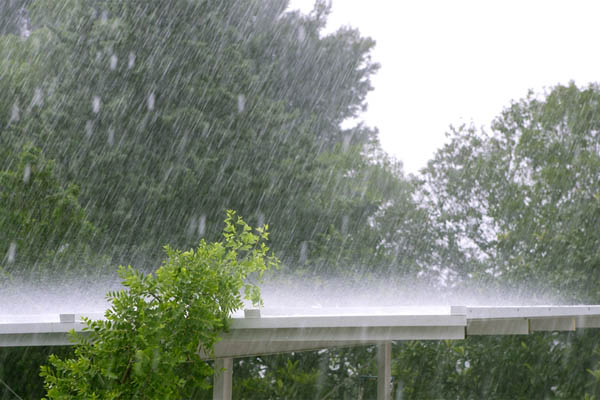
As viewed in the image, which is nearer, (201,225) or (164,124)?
(201,225)

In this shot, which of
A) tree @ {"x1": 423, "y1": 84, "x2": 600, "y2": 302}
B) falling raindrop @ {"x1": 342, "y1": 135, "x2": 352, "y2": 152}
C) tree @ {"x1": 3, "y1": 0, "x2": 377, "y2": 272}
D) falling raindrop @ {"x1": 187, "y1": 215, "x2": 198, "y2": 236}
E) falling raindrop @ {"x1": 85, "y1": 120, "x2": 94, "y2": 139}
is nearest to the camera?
tree @ {"x1": 423, "y1": 84, "x2": 600, "y2": 302}

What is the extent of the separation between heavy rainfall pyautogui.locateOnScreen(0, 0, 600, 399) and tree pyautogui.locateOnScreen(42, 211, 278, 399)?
23.7 ft

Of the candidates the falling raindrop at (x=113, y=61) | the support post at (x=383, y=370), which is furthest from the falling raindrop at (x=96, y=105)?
the support post at (x=383, y=370)

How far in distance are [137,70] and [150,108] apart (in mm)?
733

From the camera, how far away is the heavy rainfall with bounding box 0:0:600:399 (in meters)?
11.5

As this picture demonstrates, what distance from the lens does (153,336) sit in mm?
3506

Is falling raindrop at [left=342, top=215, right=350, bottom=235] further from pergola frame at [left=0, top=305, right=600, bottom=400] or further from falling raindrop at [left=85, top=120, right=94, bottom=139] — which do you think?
pergola frame at [left=0, top=305, right=600, bottom=400]

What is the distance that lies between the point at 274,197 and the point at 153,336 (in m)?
9.63

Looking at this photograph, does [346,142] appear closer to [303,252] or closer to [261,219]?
[303,252]

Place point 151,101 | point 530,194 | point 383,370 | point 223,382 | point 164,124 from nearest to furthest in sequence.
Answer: point 223,382 < point 383,370 < point 530,194 < point 164,124 < point 151,101

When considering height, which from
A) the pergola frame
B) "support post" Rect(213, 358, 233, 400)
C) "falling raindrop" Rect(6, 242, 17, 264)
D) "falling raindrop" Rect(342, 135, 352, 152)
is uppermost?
"falling raindrop" Rect(342, 135, 352, 152)

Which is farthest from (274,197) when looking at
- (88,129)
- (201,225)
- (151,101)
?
(88,129)

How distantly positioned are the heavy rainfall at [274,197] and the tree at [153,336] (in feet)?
23.7

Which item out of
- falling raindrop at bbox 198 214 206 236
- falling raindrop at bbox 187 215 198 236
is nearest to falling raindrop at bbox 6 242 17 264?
falling raindrop at bbox 187 215 198 236
